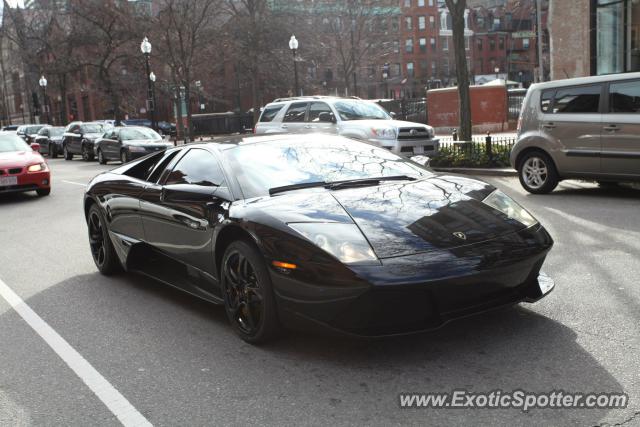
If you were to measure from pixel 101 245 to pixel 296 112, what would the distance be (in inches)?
417

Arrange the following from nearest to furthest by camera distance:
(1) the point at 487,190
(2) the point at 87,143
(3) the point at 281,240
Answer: (3) the point at 281,240 → (1) the point at 487,190 → (2) the point at 87,143

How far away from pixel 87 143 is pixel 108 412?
26.8 m

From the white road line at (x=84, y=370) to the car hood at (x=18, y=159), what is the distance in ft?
30.7

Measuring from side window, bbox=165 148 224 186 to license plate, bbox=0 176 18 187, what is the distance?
10.3 meters

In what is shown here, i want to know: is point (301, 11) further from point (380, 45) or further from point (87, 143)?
point (87, 143)

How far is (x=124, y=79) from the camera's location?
197 feet

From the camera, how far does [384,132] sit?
1548 cm

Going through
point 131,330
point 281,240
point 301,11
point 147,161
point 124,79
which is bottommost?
point 131,330

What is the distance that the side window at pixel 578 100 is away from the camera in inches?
389

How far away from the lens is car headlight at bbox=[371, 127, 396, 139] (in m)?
15.4

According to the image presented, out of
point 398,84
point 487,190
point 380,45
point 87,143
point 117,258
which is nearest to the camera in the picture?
point 487,190

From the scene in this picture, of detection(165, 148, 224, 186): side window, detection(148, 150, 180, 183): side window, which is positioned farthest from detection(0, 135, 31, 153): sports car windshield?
detection(165, 148, 224, 186): side window

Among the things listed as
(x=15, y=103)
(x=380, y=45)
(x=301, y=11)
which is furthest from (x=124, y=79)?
(x=15, y=103)

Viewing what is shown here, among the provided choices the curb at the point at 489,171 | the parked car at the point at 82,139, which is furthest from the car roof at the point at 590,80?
the parked car at the point at 82,139
